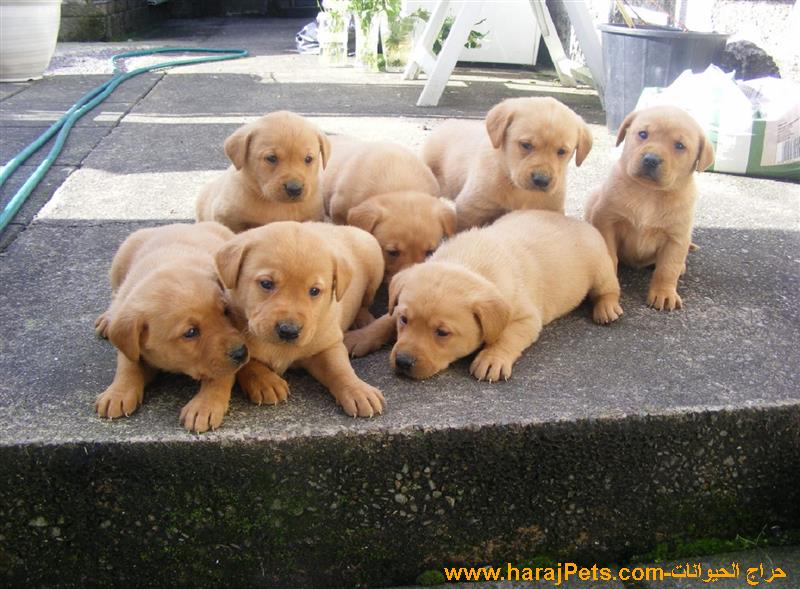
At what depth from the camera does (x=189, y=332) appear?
2619mm

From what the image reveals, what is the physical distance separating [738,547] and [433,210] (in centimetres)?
194

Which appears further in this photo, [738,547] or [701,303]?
[701,303]

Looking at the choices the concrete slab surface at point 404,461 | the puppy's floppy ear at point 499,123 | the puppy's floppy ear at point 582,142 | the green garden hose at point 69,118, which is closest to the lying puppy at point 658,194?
the puppy's floppy ear at point 582,142

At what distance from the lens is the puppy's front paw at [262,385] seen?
270 cm

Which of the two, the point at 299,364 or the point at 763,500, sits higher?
the point at 299,364

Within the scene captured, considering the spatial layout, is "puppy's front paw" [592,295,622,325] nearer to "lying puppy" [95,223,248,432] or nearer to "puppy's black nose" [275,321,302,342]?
"puppy's black nose" [275,321,302,342]

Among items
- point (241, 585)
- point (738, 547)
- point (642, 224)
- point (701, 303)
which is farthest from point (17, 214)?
point (738, 547)

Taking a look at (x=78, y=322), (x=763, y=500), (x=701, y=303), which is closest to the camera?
(x=763, y=500)

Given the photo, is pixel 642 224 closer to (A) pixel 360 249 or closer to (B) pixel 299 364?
(A) pixel 360 249

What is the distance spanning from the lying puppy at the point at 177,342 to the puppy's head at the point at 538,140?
1.72 meters

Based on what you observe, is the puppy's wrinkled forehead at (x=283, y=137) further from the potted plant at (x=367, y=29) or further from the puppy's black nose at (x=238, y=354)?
the potted plant at (x=367, y=29)

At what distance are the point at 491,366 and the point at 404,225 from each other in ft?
3.27

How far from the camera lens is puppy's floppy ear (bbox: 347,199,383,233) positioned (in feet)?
12.2

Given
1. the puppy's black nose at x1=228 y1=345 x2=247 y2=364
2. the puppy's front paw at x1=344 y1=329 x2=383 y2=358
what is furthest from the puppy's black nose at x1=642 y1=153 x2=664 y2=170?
the puppy's black nose at x1=228 y1=345 x2=247 y2=364
